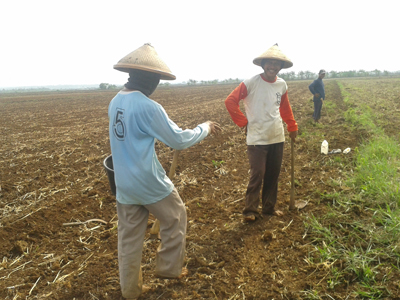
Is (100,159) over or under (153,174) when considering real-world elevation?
under

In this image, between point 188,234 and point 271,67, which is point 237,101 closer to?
point 271,67

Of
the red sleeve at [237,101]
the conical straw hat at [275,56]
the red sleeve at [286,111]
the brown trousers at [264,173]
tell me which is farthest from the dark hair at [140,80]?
the red sleeve at [286,111]

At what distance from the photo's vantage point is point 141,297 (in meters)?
2.50

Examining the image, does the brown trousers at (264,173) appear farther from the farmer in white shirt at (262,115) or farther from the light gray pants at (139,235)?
the light gray pants at (139,235)

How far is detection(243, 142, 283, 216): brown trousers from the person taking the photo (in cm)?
332

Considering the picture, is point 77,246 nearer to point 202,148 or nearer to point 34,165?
point 34,165

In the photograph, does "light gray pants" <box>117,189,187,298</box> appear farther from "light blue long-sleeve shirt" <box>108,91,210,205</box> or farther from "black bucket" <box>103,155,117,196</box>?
"black bucket" <box>103,155,117,196</box>

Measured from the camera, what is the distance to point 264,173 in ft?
11.4

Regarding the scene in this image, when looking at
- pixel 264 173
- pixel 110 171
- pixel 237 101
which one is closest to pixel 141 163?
pixel 110 171

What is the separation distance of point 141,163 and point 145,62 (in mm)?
710

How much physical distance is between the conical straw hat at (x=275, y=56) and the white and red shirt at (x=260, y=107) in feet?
0.60

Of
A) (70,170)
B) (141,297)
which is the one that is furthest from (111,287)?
(70,170)

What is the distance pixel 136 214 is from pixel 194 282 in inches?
38.3

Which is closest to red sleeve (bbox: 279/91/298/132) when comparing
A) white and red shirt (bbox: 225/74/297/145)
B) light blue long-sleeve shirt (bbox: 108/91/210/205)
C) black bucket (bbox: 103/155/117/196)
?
white and red shirt (bbox: 225/74/297/145)
